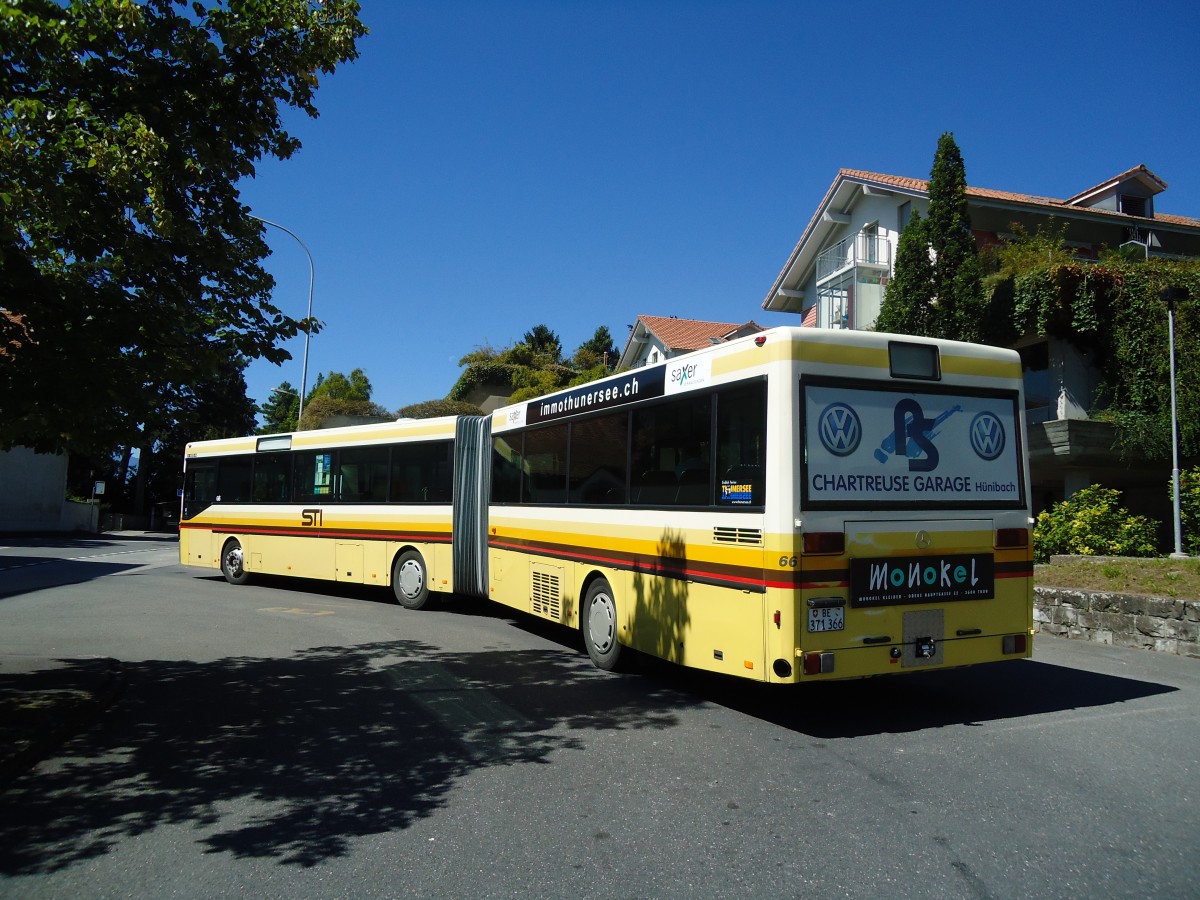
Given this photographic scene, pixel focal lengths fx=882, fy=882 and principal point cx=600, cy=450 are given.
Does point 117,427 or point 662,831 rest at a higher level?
point 117,427

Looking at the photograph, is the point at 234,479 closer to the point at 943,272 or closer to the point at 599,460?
the point at 599,460

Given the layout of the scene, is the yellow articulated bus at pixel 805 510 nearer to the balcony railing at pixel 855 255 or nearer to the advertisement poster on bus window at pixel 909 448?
the advertisement poster on bus window at pixel 909 448

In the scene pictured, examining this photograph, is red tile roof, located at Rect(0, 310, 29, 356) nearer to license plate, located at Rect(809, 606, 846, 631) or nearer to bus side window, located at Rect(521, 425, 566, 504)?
bus side window, located at Rect(521, 425, 566, 504)

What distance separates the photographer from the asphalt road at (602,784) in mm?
4102

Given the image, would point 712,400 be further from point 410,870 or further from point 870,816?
point 410,870

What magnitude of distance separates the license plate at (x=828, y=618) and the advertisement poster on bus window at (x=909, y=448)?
0.75 metres

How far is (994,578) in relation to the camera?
712 cm

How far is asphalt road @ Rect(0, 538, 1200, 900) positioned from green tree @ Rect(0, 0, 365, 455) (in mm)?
2616

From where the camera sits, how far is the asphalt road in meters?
4.10

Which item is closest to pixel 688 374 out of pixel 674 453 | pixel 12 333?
pixel 674 453

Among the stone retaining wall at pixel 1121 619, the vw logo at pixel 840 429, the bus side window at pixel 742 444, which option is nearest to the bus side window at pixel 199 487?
the bus side window at pixel 742 444

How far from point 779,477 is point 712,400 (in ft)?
3.79

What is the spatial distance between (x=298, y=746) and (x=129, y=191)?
393cm

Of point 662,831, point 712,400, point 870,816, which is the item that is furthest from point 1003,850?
point 712,400
